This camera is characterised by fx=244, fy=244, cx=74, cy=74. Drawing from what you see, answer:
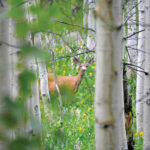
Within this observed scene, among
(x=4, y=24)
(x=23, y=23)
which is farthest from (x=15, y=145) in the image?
(x=4, y=24)

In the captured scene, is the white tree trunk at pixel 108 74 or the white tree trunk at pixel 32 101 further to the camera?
the white tree trunk at pixel 108 74

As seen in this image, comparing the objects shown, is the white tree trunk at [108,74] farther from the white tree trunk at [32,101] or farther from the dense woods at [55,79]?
the white tree trunk at [32,101]

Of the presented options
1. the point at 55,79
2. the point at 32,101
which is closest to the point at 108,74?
the point at 55,79

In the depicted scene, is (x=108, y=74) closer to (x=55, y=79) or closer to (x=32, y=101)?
(x=55, y=79)

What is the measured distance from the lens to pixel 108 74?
4.53 feet

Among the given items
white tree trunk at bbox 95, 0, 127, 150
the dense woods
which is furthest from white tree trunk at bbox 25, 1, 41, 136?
white tree trunk at bbox 95, 0, 127, 150

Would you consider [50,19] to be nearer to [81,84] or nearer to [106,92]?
[106,92]

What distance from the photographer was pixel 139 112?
11.9 feet

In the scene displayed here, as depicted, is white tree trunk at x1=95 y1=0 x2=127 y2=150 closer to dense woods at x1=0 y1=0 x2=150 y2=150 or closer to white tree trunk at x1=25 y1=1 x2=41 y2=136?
dense woods at x1=0 y1=0 x2=150 y2=150

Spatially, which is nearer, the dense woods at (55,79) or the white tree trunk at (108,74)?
the dense woods at (55,79)

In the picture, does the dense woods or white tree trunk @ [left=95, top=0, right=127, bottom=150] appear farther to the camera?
white tree trunk @ [left=95, top=0, right=127, bottom=150]

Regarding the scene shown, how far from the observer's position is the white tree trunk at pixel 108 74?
1.37m

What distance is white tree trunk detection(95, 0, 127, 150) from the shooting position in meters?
1.37

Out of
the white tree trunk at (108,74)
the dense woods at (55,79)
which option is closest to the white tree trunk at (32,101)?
the dense woods at (55,79)
